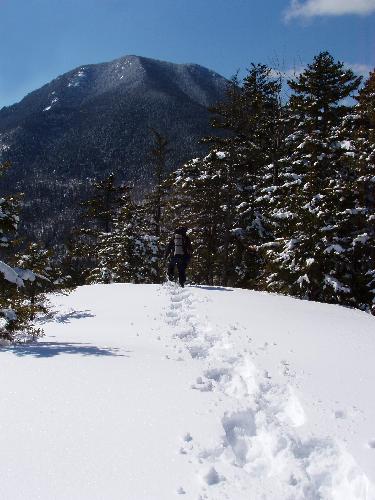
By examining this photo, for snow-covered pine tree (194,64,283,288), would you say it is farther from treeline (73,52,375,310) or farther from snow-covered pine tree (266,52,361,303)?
snow-covered pine tree (266,52,361,303)

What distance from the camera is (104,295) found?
43.8 feet

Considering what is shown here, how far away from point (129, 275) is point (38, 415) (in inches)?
851

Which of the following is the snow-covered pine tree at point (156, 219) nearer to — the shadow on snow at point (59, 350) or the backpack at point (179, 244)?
the backpack at point (179, 244)

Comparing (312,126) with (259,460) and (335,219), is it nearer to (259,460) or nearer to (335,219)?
(335,219)

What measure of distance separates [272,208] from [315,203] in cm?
389

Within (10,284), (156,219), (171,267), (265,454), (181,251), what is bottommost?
(265,454)

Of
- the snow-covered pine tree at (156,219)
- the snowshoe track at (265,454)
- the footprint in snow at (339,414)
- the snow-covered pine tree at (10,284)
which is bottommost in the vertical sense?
the snowshoe track at (265,454)

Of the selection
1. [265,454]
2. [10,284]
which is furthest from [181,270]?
[265,454]

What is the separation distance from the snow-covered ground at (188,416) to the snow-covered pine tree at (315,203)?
6.00m

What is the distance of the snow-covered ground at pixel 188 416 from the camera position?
3.18 meters

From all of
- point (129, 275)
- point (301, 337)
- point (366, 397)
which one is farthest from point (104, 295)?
point (129, 275)

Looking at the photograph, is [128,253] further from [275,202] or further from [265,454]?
[265,454]

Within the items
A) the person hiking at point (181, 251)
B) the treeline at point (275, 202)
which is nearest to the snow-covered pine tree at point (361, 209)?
the treeline at point (275, 202)

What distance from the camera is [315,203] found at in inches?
544
